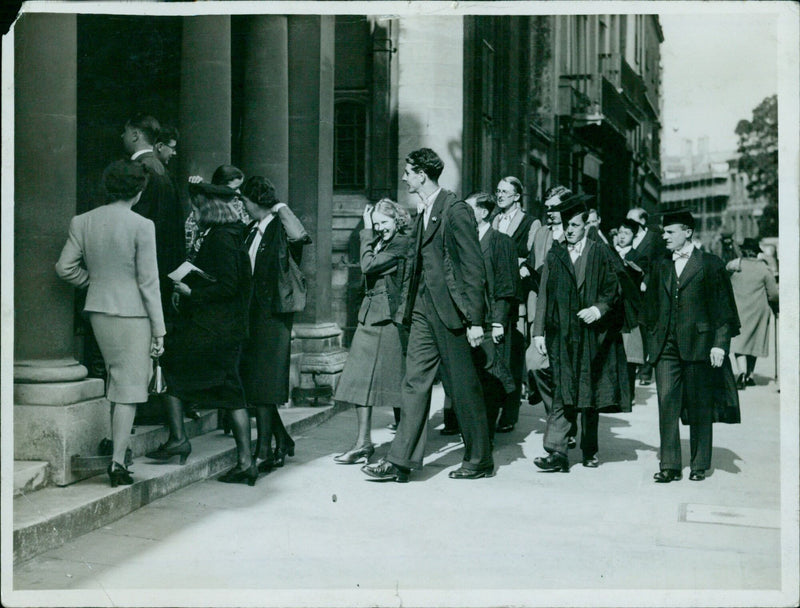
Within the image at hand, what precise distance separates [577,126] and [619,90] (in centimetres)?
214

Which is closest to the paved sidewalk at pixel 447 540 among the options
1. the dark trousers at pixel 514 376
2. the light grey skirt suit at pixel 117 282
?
the light grey skirt suit at pixel 117 282

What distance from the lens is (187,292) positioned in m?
7.49

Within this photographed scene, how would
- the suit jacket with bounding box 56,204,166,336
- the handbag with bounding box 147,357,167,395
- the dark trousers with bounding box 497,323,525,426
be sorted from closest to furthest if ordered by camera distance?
the suit jacket with bounding box 56,204,166,336 < the handbag with bounding box 147,357,167,395 < the dark trousers with bounding box 497,323,525,426

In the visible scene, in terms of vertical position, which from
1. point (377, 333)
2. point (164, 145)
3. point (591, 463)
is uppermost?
point (164, 145)

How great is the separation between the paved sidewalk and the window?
5845 millimetres

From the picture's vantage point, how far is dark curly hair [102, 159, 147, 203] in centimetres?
654

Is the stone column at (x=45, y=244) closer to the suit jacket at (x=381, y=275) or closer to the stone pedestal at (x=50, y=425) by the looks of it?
the stone pedestal at (x=50, y=425)

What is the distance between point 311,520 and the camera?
669 centimetres

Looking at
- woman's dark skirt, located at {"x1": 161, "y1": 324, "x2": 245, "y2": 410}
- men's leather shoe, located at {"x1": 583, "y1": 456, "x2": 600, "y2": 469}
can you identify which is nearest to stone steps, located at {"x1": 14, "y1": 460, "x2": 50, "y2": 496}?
woman's dark skirt, located at {"x1": 161, "y1": 324, "x2": 245, "y2": 410}

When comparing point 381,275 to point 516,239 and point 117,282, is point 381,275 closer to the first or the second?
point 516,239

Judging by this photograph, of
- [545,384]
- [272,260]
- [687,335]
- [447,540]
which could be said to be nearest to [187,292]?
[272,260]

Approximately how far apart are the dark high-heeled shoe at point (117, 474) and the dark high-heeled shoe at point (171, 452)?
2.80ft

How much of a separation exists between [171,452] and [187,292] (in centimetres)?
109

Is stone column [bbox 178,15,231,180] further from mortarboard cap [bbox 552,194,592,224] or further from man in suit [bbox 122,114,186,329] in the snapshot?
mortarboard cap [bbox 552,194,592,224]
